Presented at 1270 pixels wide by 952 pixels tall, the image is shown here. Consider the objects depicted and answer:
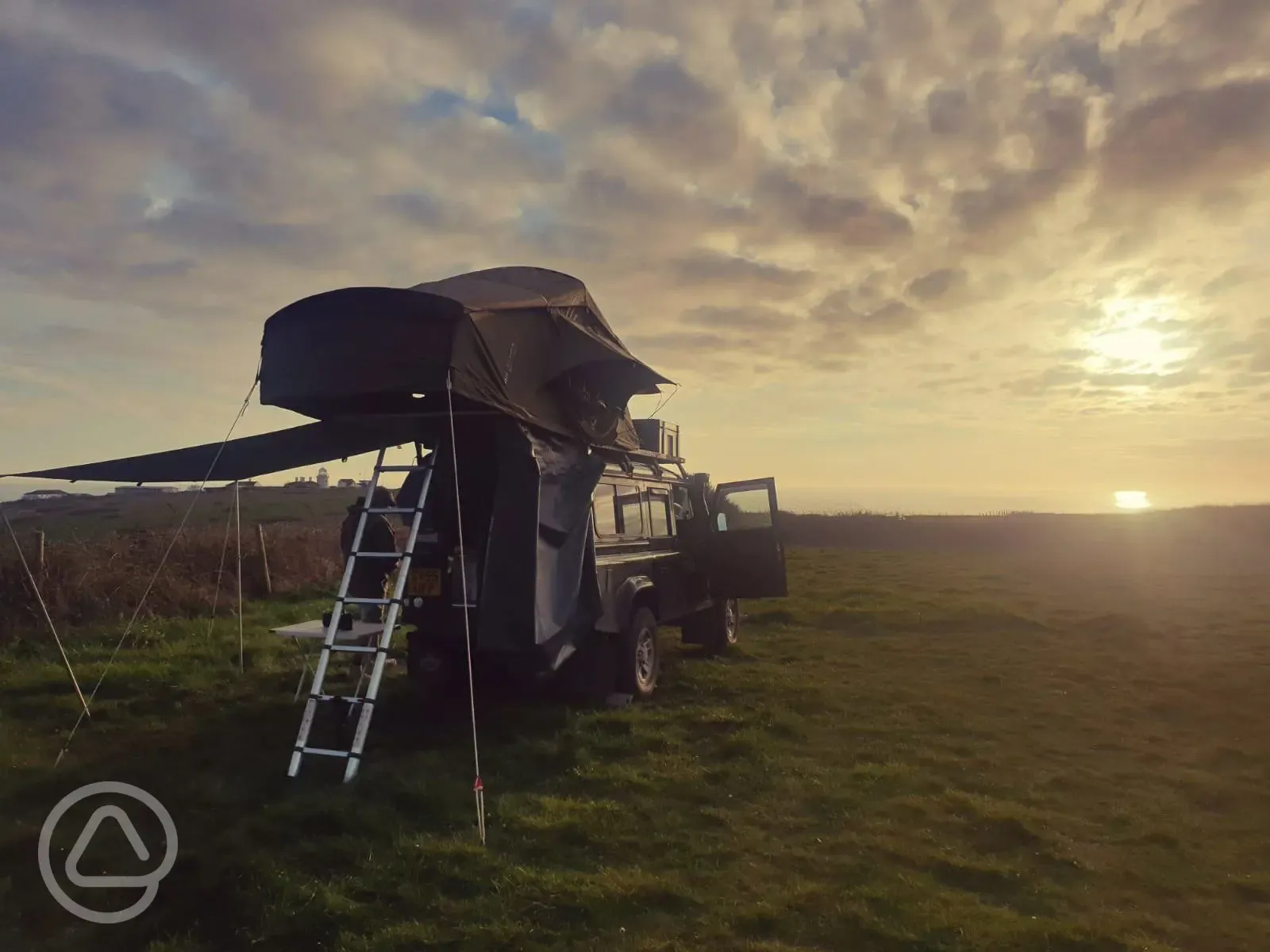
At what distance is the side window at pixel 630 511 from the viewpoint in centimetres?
858

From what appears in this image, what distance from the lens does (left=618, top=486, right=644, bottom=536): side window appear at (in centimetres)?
858

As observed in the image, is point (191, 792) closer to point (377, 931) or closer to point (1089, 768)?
point (377, 931)

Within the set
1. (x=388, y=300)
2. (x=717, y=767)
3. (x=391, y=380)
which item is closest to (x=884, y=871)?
(x=717, y=767)

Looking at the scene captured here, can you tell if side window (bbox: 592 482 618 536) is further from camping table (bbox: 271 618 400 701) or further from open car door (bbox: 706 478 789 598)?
open car door (bbox: 706 478 789 598)

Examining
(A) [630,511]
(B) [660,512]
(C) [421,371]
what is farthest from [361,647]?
(B) [660,512]

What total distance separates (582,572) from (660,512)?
111 inches

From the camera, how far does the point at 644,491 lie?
9523 millimetres

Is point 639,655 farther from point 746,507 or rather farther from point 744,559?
point 746,507

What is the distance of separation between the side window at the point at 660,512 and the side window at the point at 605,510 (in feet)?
3.90

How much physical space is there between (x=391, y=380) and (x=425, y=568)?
185 centimetres

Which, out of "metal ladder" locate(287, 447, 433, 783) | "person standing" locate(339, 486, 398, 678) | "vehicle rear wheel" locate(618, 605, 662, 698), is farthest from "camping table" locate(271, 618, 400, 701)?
"vehicle rear wheel" locate(618, 605, 662, 698)

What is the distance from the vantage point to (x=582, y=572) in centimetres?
722

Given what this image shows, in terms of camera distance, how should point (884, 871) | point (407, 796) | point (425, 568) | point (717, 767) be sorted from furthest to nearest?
point (425, 568) < point (717, 767) < point (407, 796) < point (884, 871)

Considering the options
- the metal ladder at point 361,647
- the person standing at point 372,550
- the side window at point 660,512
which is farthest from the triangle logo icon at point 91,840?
the side window at point 660,512
